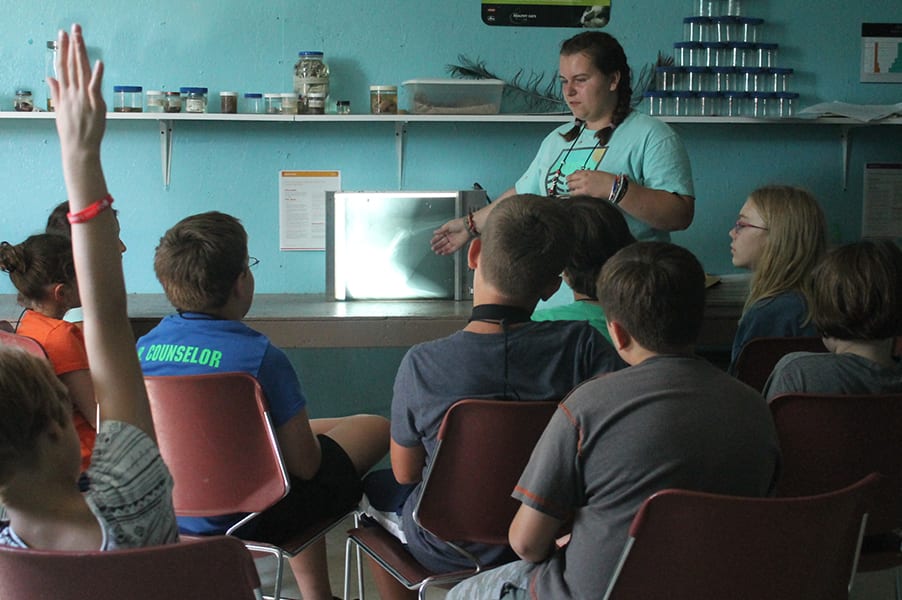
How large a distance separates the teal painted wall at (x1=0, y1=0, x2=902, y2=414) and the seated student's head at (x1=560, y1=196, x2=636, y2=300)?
1.57 m

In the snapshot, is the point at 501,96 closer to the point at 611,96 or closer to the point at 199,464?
the point at 611,96

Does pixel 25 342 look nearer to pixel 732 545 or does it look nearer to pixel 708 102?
pixel 732 545

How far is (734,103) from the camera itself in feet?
11.5

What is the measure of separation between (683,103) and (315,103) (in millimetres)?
1260

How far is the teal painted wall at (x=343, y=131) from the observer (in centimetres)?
341

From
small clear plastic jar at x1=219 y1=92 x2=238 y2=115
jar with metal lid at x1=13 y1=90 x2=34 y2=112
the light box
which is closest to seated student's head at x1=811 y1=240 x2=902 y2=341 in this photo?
the light box

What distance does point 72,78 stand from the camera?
987mm

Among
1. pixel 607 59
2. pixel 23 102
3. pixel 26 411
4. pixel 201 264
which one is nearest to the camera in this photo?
pixel 26 411

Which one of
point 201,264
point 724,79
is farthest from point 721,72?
point 201,264

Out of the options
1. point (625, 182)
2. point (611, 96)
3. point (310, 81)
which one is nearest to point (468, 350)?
point (625, 182)

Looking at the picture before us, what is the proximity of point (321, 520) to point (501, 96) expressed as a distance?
1868 millimetres

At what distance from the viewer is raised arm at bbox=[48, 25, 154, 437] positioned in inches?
38.9

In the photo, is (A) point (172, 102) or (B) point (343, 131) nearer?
(A) point (172, 102)

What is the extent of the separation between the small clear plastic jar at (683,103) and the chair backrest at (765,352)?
1562 mm
